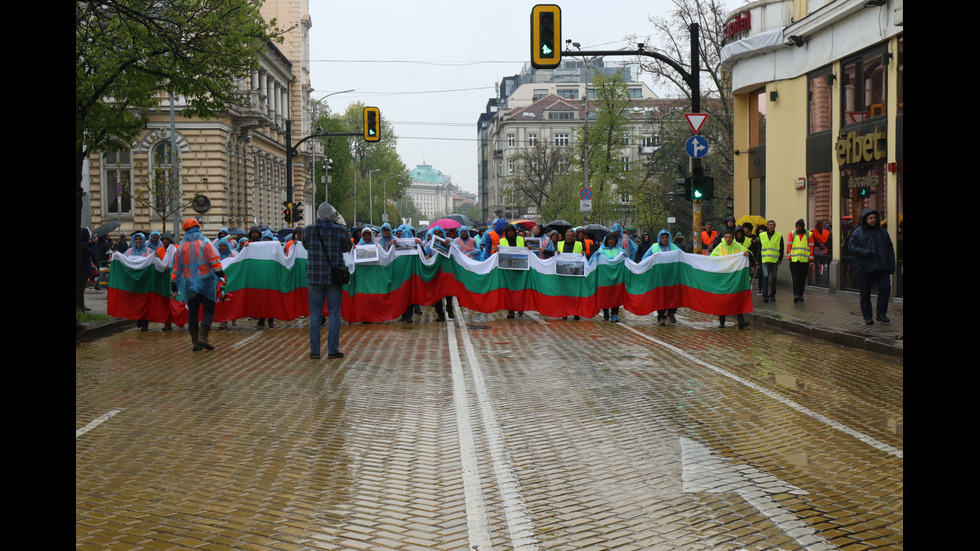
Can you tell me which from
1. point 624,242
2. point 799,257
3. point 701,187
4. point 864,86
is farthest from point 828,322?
point 864,86

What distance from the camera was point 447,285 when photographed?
18.7 meters

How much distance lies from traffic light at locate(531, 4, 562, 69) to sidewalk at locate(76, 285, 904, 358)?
6384 millimetres

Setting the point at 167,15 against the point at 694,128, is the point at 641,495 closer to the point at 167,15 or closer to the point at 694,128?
the point at 167,15

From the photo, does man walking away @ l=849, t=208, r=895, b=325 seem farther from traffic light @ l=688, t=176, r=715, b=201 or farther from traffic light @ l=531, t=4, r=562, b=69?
traffic light @ l=531, t=4, r=562, b=69

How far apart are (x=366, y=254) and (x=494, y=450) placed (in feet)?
37.6

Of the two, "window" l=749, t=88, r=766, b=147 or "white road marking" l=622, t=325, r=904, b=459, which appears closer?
"white road marking" l=622, t=325, r=904, b=459

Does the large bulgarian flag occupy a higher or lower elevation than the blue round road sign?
lower

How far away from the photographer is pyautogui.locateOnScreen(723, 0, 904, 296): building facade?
21.8 metres

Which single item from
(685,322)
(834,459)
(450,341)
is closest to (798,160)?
(685,322)

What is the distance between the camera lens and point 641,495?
5.77 m

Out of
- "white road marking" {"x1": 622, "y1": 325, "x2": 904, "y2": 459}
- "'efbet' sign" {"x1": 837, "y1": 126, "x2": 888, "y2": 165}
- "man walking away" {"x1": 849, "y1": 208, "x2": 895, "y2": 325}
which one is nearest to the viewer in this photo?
"white road marking" {"x1": 622, "y1": 325, "x2": 904, "y2": 459}

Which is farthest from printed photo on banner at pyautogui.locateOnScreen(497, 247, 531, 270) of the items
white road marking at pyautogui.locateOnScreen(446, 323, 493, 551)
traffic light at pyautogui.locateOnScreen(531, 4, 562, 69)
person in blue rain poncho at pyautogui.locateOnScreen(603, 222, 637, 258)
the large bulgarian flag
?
white road marking at pyautogui.locateOnScreen(446, 323, 493, 551)
